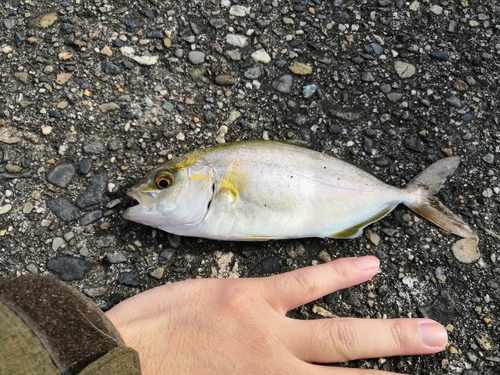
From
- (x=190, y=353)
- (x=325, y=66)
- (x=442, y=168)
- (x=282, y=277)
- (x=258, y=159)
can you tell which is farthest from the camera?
(x=325, y=66)

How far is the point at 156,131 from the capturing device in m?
3.42

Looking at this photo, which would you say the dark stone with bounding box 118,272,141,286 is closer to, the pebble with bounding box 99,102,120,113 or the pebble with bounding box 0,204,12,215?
the pebble with bounding box 0,204,12,215

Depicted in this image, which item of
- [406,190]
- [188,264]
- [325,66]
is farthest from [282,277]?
[325,66]

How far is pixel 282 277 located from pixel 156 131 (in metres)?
1.52

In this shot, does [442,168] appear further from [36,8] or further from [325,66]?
[36,8]

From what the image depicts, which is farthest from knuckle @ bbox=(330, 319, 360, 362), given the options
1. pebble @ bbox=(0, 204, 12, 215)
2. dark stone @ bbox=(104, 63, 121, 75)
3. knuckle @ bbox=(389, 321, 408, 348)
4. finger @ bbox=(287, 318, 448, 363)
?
dark stone @ bbox=(104, 63, 121, 75)

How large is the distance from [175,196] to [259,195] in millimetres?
572

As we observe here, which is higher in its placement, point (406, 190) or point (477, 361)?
point (406, 190)

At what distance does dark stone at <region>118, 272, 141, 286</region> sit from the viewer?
308 centimetres

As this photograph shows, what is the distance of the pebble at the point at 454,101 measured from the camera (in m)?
3.49

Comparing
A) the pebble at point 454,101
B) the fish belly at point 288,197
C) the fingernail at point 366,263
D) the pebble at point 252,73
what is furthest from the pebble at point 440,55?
the fingernail at point 366,263

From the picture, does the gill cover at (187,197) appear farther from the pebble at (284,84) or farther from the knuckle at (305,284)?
the pebble at (284,84)

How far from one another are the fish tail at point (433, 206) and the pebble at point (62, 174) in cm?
250

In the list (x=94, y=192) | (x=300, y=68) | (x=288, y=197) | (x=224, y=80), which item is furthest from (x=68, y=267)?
(x=300, y=68)
